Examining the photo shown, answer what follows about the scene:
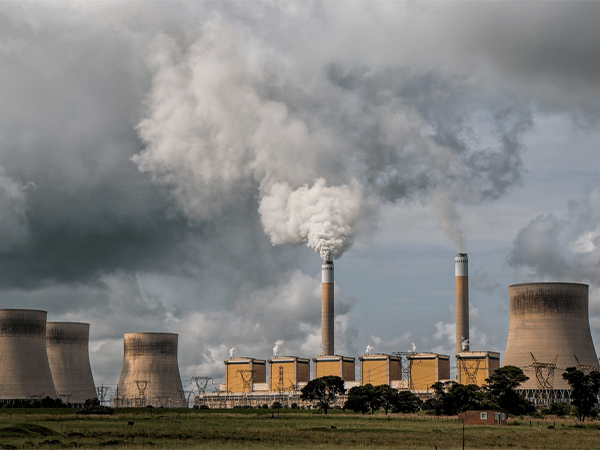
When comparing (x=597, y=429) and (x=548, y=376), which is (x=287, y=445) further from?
(x=548, y=376)

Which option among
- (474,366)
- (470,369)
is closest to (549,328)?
(474,366)

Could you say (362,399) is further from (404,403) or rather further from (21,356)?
(21,356)

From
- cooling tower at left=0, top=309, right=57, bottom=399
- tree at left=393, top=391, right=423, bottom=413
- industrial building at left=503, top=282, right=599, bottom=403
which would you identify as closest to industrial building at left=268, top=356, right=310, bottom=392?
tree at left=393, top=391, right=423, bottom=413

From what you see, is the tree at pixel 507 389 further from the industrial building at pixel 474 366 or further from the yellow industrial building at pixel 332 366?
the yellow industrial building at pixel 332 366

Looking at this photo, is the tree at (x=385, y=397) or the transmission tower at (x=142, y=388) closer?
the tree at (x=385, y=397)

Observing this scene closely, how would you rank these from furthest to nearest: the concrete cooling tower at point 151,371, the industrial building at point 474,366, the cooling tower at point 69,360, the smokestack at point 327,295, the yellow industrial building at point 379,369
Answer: the yellow industrial building at point 379,369, the smokestack at point 327,295, the industrial building at point 474,366, the cooling tower at point 69,360, the concrete cooling tower at point 151,371

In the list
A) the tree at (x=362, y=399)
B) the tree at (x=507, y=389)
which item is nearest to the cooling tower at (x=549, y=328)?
the tree at (x=507, y=389)

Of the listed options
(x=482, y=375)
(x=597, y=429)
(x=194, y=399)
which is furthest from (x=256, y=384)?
(x=597, y=429)
